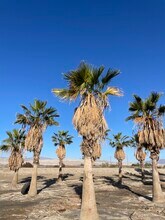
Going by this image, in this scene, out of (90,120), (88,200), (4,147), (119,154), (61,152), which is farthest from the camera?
(61,152)

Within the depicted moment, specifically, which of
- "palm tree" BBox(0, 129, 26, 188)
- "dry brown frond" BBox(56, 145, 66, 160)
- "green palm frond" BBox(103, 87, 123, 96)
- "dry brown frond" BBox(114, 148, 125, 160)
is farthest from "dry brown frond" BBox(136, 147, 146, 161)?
"green palm frond" BBox(103, 87, 123, 96)

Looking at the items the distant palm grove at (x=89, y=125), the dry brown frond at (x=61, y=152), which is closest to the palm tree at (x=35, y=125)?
the distant palm grove at (x=89, y=125)

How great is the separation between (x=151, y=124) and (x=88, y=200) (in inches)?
442

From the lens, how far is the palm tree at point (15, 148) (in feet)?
108

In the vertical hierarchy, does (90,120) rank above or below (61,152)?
above

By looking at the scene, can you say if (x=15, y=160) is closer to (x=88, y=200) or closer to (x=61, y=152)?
(x=61, y=152)

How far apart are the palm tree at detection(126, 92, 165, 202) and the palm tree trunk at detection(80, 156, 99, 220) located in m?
9.43

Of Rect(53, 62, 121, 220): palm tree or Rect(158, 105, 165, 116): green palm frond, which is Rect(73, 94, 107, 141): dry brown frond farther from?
Rect(158, 105, 165, 116): green palm frond

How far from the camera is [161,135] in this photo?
73.2 ft

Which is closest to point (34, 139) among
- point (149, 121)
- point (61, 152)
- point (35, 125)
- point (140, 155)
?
point (35, 125)

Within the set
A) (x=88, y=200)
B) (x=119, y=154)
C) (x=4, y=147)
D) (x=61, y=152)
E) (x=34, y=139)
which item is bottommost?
(x=88, y=200)

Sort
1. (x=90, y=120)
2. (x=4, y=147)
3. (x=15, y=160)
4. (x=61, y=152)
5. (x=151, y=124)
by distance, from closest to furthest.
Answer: (x=90, y=120) → (x=151, y=124) → (x=15, y=160) → (x=4, y=147) → (x=61, y=152)

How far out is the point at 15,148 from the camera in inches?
1315

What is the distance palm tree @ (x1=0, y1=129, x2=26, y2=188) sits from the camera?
1296 inches
